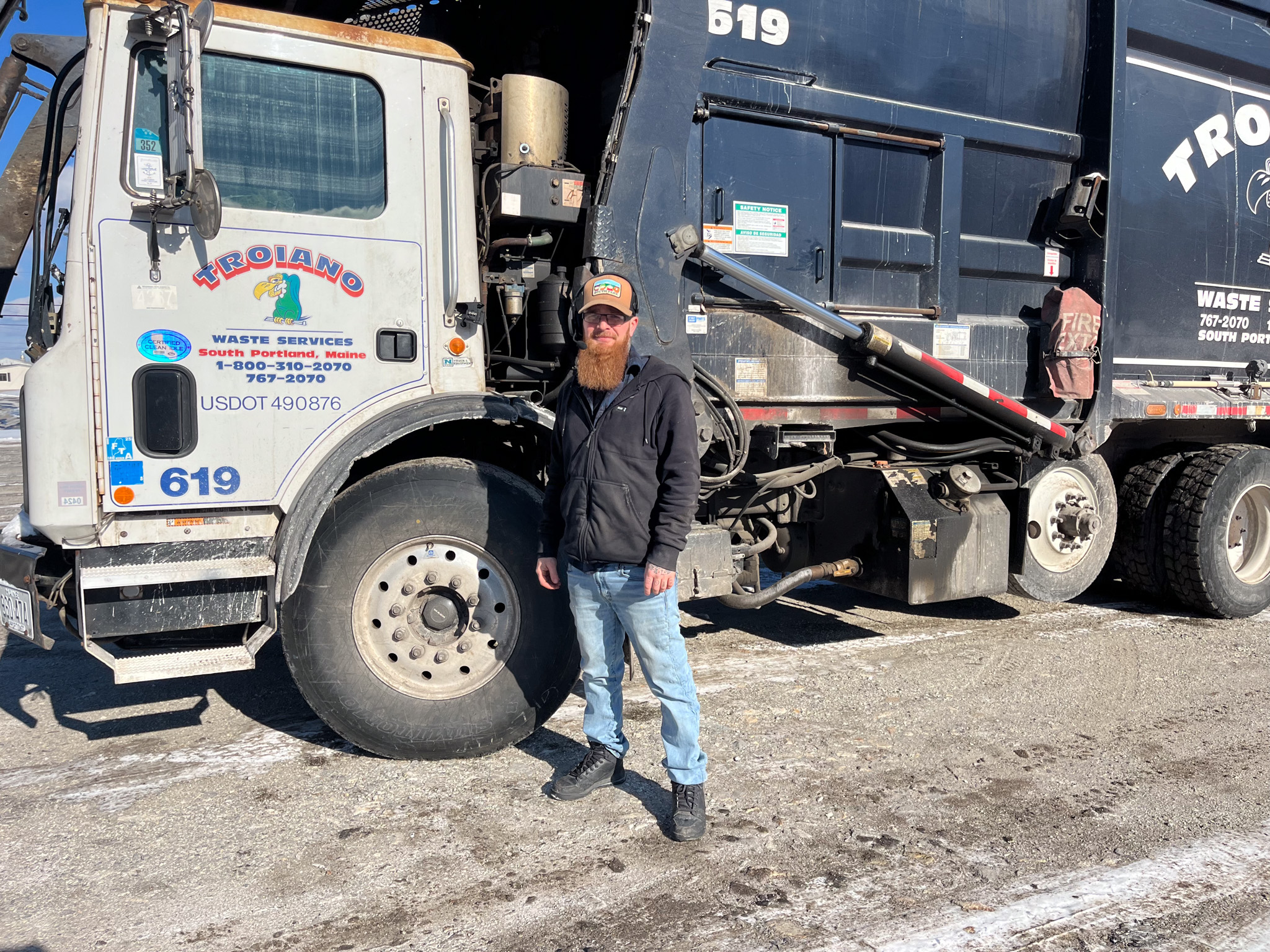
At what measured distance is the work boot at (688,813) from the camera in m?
3.30

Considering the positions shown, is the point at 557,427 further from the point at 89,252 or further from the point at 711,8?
the point at 711,8

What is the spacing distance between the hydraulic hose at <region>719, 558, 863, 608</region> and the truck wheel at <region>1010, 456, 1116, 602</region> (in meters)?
1.11

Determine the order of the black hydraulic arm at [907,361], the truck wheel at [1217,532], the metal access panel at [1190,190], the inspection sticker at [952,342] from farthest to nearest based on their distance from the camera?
the truck wheel at [1217,532]
the metal access panel at [1190,190]
the inspection sticker at [952,342]
the black hydraulic arm at [907,361]

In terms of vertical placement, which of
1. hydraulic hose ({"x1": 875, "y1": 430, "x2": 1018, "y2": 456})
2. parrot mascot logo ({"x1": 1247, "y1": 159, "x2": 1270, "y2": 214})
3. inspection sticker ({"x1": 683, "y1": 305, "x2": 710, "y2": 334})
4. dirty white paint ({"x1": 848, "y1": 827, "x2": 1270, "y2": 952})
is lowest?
dirty white paint ({"x1": 848, "y1": 827, "x2": 1270, "y2": 952})

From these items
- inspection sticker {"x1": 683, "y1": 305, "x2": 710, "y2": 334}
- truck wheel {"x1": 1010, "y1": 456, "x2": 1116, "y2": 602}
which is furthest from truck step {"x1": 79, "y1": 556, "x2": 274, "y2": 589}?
truck wheel {"x1": 1010, "y1": 456, "x2": 1116, "y2": 602}

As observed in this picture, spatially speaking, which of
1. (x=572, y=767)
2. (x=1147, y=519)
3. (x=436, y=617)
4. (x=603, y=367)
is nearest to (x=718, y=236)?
(x=603, y=367)

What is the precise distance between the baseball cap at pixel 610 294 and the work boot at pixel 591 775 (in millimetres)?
1590

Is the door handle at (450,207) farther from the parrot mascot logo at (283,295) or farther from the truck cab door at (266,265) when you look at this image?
the parrot mascot logo at (283,295)

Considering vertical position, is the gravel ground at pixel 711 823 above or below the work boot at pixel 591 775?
below

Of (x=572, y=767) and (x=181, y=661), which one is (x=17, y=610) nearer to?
(x=181, y=661)

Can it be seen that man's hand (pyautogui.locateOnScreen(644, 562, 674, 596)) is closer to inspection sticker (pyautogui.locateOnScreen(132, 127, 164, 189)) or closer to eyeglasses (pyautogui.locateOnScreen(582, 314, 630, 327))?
eyeglasses (pyautogui.locateOnScreen(582, 314, 630, 327))

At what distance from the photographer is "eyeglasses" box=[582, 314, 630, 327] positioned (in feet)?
11.2

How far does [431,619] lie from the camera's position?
3857 millimetres

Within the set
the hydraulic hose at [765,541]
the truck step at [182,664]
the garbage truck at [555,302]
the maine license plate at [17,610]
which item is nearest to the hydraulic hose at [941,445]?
the garbage truck at [555,302]
